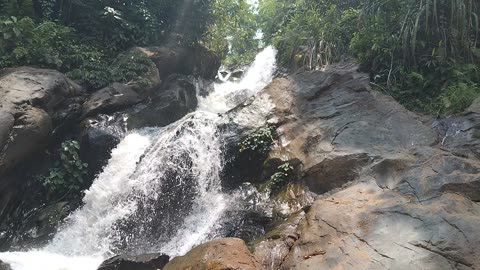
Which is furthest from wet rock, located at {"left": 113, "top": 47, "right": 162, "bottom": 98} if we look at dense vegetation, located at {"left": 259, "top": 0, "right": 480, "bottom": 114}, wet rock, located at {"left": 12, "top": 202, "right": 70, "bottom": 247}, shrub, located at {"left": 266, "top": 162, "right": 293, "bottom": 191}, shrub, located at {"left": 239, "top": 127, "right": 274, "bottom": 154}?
shrub, located at {"left": 266, "top": 162, "right": 293, "bottom": 191}

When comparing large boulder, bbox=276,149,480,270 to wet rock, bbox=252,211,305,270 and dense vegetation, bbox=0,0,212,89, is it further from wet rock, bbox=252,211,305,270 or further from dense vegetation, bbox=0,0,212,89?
dense vegetation, bbox=0,0,212,89

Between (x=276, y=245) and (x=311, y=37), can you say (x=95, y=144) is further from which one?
(x=311, y=37)

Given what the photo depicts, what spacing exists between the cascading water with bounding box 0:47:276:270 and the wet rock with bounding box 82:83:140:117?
3.65 feet

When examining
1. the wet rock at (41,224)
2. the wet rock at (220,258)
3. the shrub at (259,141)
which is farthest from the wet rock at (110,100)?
the wet rock at (220,258)

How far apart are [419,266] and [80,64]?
36.1 feet

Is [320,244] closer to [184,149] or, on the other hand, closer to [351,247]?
[351,247]

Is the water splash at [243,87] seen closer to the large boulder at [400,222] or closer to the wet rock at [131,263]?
the wet rock at [131,263]

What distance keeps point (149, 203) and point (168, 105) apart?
512 centimetres

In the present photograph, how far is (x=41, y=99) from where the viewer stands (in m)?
9.37

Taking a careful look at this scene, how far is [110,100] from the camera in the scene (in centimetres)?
1152

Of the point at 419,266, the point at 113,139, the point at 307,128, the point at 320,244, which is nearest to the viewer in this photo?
the point at 419,266

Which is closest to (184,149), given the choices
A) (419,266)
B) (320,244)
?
(320,244)

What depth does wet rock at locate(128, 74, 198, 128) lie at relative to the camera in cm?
1236

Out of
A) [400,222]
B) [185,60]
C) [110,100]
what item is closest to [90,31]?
[185,60]
